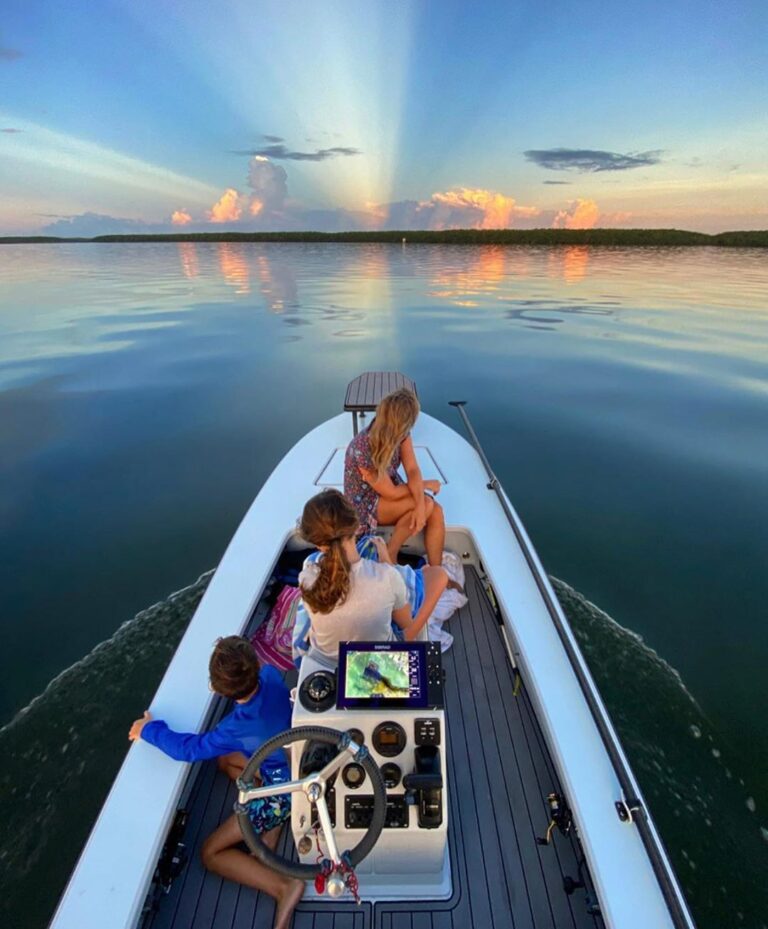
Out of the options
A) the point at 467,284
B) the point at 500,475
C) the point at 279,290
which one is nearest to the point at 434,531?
the point at 500,475

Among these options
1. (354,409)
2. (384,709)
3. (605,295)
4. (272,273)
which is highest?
(384,709)

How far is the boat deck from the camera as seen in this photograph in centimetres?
185

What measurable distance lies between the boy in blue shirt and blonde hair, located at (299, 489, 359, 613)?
302 mm

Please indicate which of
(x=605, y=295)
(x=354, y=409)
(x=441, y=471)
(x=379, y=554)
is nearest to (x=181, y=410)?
(x=354, y=409)

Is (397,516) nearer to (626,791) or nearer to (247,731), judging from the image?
(247,731)

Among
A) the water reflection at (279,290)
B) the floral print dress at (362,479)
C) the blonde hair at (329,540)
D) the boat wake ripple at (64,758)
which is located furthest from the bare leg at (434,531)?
the water reflection at (279,290)

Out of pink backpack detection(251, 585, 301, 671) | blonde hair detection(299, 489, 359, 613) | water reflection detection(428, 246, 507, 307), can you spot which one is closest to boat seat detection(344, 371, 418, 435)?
pink backpack detection(251, 585, 301, 671)

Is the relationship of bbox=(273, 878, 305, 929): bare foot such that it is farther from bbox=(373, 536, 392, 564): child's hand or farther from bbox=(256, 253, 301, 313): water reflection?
bbox=(256, 253, 301, 313): water reflection

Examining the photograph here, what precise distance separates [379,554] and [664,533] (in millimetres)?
4205

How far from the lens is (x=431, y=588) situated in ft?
8.77

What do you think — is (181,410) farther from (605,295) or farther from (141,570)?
(605,295)

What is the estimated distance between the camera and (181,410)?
9.22 meters

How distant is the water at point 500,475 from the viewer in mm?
2957

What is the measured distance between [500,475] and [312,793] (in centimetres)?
583
